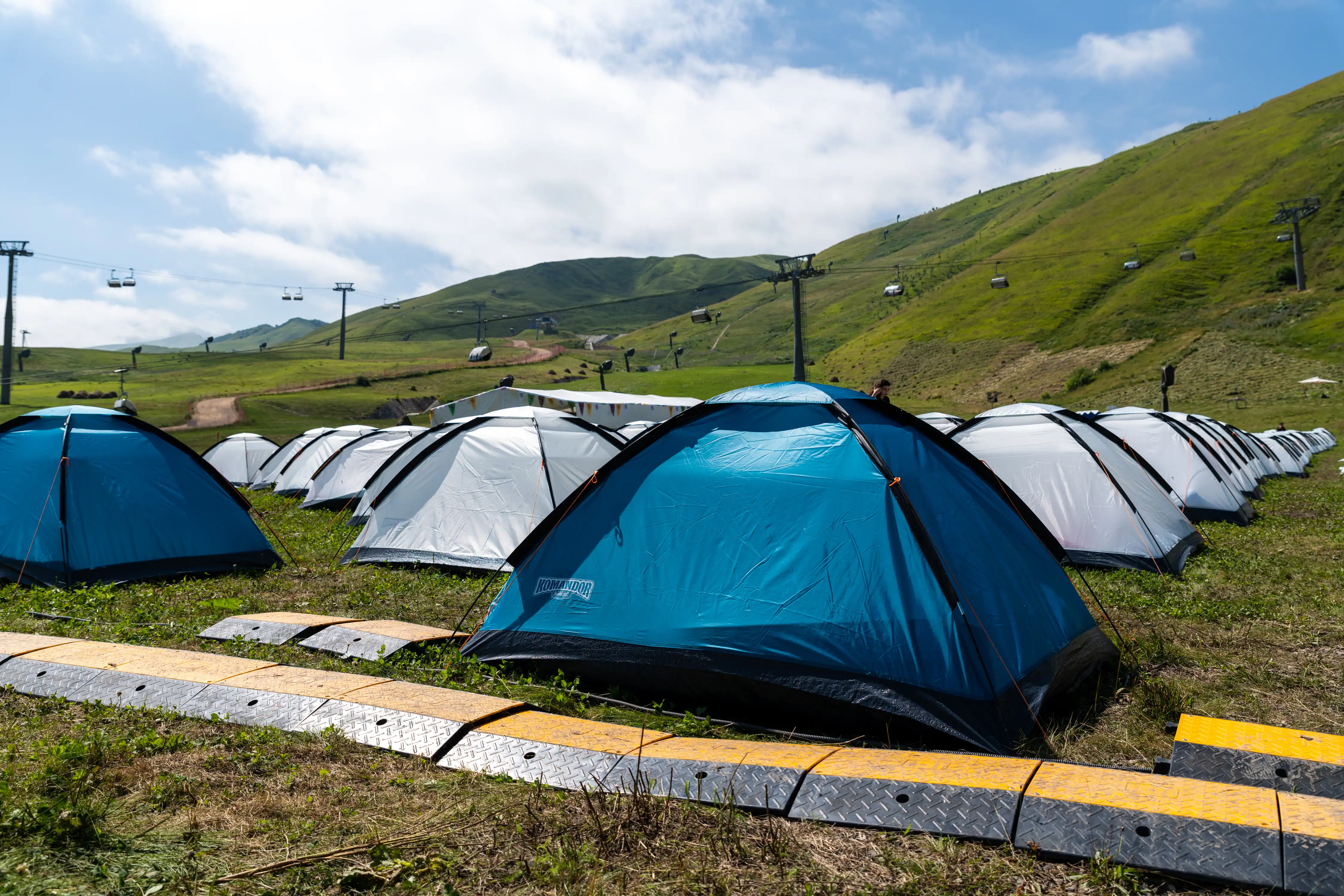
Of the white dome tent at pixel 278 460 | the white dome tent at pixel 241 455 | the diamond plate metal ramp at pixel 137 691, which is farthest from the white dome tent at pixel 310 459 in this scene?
the diamond plate metal ramp at pixel 137 691

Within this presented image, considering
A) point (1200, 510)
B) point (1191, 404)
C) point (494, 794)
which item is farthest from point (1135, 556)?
point (1191, 404)

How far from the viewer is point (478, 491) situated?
36.8 feet

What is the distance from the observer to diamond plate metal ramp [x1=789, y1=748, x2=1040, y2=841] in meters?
3.58

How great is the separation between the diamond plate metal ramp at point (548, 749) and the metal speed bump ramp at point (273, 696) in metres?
1.24

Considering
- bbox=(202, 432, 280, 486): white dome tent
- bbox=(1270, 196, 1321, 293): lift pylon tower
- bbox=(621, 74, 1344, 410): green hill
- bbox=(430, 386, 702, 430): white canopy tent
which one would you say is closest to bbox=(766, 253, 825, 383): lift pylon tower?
bbox=(621, 74, 1344, 410): green hill

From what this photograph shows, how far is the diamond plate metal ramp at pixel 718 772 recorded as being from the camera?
391cm

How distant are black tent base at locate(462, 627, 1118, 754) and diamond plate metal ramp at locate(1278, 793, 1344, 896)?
1.69m

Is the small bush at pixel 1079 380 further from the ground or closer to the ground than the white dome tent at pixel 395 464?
further from the ground

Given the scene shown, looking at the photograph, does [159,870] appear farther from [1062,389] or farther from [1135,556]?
[1062,389]

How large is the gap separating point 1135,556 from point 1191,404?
2009 inches

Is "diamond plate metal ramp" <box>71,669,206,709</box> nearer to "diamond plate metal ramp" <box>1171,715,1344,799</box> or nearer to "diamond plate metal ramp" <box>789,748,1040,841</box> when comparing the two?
"diamond plate metal ramp" <box>789,748,1040,841</box>

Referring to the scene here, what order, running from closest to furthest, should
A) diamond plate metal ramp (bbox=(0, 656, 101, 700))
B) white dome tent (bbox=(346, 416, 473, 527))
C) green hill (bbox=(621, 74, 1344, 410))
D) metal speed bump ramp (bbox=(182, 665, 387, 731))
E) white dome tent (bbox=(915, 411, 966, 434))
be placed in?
metal speed bump ramp (bbox=(182, 665, 387, 731)) → diamond plate metal ramp (bbox=(0, 656, 101, 700)) → white dome tent (bbox=(346, 416, 473, 527)) → white dome tent (bbox=(915, 411, 966, 434)) → green hill (bbox=(621, 74, 1344, 410))

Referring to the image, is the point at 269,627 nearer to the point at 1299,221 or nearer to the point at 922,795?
the point at 922,795

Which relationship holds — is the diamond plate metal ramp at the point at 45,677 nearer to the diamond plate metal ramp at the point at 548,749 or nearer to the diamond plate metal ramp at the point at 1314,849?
the diamond plate metal ramp at the point at 548,749
